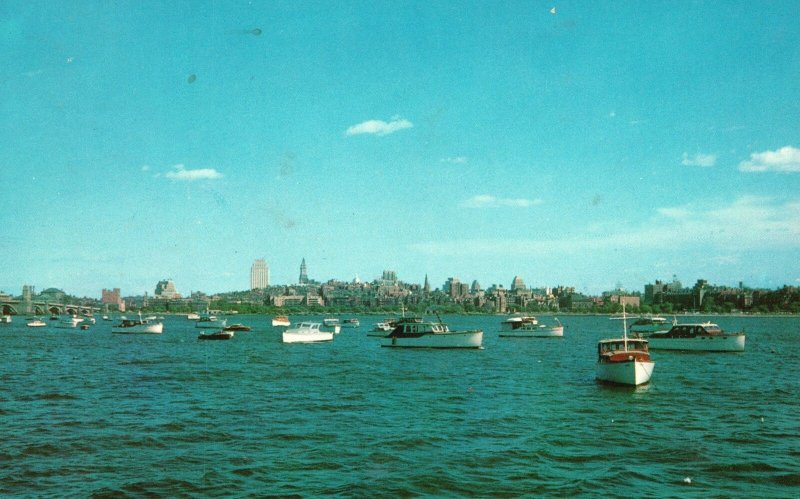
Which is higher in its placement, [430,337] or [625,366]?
[625,366]

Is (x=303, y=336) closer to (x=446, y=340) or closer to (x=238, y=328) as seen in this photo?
(x=446, y=340)

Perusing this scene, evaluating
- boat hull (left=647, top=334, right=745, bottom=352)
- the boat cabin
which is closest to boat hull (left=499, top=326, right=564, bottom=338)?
boat hull (left=647, top=334, right=745, bottom=352)

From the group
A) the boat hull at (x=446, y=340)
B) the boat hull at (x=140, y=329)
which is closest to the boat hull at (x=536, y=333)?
the boat hull at (x=446, y=340)

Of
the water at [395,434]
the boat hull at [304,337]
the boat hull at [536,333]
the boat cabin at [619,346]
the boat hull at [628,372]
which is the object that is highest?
the boat cabin at [619,346]

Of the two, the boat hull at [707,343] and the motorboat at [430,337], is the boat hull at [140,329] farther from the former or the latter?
the boat hull at [707,343]

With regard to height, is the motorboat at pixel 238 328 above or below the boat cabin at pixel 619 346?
below

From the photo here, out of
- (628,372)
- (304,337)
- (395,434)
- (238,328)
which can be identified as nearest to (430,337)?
(304,337)
